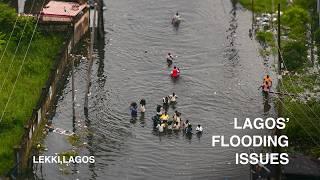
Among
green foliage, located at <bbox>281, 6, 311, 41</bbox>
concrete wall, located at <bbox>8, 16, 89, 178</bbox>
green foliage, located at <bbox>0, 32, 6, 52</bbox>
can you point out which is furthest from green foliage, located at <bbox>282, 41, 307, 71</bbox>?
green foliage, located at <bbox>0, 32, 6, 52</bbox>

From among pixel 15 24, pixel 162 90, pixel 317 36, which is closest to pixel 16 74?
pixel 15 24

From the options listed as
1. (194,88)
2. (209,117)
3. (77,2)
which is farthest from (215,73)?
(77,2)

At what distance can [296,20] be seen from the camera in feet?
166

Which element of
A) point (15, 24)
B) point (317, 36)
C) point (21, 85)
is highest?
point (15, 24)

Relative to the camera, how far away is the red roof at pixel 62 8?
48.5 m

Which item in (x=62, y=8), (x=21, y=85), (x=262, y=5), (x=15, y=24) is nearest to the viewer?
(x=21, y=85)

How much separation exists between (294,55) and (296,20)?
20.3 feet

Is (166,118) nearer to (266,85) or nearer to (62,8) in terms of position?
(266,85)

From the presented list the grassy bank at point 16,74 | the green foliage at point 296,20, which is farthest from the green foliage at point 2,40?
the green foliage at point 296,20

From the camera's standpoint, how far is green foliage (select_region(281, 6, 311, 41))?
50.1 metres

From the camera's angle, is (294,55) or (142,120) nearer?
(142,120)

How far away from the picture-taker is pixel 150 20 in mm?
52469

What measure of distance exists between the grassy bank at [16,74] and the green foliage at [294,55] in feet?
45.3

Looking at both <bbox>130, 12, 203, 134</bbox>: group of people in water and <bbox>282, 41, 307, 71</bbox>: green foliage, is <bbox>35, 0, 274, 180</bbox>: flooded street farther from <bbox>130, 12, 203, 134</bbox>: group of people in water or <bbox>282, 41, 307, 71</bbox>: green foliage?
<bbox>282, 41, 307, 71</bbox>: green foliage
